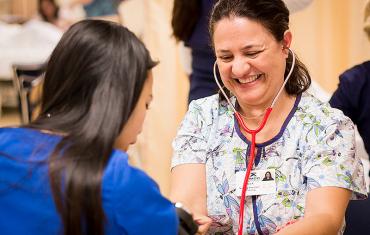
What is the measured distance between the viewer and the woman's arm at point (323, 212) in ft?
5.16

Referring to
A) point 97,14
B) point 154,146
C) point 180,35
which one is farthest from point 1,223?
point 97,14

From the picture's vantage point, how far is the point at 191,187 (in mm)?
1786

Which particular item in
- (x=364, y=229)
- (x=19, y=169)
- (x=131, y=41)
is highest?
(x=131, y=41)

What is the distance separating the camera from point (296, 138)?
1734mm

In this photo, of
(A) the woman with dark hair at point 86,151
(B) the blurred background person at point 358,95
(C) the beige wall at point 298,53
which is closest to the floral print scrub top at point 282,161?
(B) the blurred background person at point 358,95

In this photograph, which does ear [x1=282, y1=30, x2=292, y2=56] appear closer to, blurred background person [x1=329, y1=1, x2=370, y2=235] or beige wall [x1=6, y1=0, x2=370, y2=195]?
blurred background person [x1=329, y1=1, x2=370, y2=235]

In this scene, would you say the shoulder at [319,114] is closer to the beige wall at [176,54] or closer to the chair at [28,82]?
the beige wall at [176,54]

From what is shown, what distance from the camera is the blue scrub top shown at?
1.16 meters

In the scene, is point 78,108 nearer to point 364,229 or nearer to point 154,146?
point 364,229

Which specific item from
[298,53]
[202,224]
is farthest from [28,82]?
[202,224]

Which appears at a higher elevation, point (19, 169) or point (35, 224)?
point (19, 169)

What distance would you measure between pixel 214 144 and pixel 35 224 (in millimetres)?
763

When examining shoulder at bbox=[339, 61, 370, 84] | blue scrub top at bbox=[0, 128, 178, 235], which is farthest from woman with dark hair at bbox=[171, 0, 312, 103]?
blue scrub top at bbox=[0, 128, 178, 235]

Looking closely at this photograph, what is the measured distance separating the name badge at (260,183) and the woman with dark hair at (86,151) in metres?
0.49
